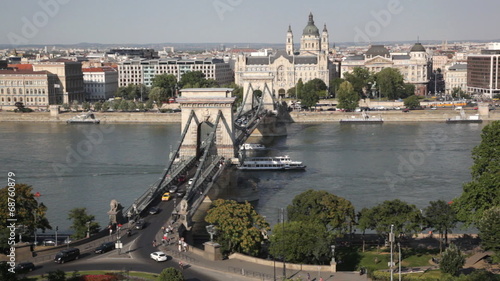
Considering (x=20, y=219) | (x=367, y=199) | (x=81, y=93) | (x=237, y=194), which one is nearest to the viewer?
(x=20, y=219)

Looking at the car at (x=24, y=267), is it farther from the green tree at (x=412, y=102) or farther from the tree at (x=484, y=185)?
the green tree at (x=412, y=102)

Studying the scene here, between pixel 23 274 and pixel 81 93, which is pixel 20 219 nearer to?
pixel 23 274

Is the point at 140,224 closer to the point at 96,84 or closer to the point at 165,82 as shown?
the point at 165,82

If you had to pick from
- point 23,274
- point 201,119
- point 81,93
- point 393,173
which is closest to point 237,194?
point 201,119

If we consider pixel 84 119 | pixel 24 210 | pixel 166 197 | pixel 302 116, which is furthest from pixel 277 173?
pixel 84 119

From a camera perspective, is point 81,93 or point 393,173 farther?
point 81,93

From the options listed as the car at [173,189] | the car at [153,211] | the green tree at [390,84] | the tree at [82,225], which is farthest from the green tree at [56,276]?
the green tree at [390,84]
